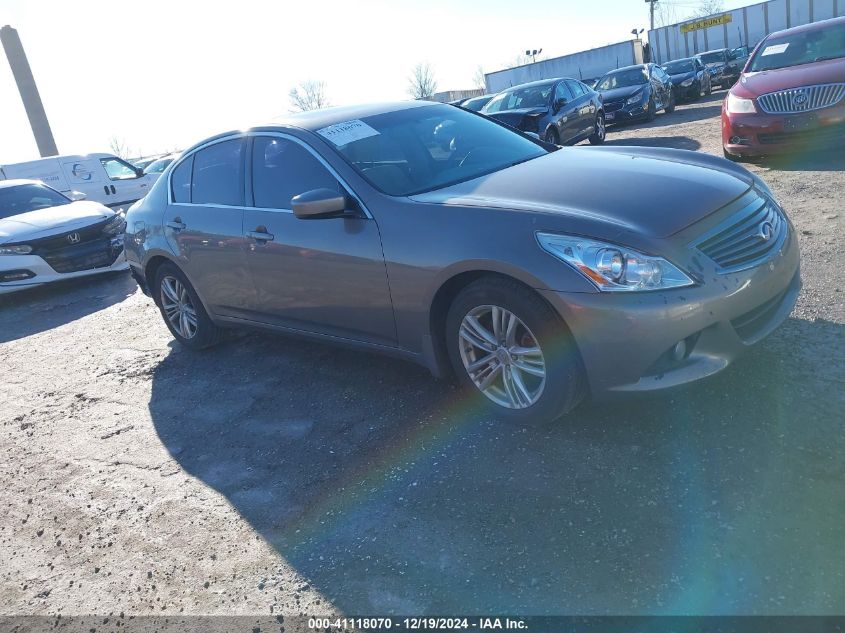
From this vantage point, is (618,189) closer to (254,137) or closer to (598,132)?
(254,137)

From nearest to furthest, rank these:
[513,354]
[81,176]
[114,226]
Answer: [513,354]
[114,226]
[81,176]

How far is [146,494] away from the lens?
11.6 ft

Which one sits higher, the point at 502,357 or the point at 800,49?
the point at 800,49

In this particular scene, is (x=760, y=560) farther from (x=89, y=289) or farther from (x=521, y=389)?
(x=89, y=289)

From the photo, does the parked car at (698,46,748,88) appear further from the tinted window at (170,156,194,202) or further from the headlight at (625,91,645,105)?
the tinted window at (170,156,194,202)

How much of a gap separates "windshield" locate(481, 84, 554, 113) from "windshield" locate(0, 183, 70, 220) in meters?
8.33

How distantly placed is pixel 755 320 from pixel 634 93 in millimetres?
15421

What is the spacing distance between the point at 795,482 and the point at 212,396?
11.6 feet

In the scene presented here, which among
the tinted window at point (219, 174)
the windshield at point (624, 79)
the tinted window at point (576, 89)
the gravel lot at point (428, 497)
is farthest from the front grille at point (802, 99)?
the windshield at point (624, 79)

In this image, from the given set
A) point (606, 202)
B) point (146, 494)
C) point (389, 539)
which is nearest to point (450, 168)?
point (606, 202)

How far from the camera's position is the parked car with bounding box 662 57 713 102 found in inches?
885

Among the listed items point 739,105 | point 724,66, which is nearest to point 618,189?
point 739,105

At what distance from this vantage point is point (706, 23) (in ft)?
156

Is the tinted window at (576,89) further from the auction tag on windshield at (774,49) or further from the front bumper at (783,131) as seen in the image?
the front bumper at (783,131)
